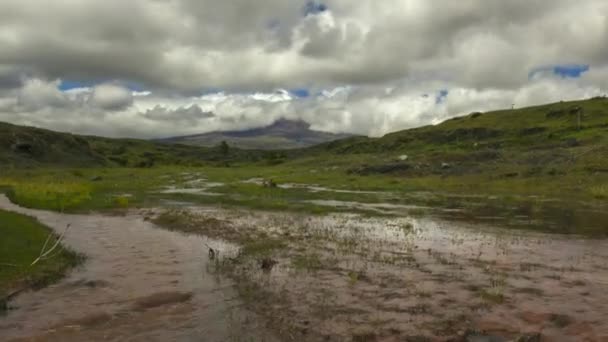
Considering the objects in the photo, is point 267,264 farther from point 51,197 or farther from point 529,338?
point 51,197

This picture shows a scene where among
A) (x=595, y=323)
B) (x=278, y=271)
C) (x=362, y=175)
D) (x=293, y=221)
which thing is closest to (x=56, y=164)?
(x=362, y=175)

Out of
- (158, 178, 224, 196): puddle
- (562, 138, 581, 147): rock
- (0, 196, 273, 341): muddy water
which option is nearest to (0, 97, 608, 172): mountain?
(562, 138, 581, 147): rock

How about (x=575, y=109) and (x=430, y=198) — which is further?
(x=575, y=109)

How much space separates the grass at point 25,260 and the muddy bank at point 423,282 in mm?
7660

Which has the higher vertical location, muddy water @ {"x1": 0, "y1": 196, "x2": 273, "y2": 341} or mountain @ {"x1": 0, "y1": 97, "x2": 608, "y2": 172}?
mountain @ {"x1": 0, "y1": 97, "x2": 608, "y2": 172}

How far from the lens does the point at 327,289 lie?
64.9ft

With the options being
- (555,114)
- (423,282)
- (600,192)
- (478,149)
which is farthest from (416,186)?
(555,114)

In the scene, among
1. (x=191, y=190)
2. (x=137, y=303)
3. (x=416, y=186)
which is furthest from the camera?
(x=416, y=186)

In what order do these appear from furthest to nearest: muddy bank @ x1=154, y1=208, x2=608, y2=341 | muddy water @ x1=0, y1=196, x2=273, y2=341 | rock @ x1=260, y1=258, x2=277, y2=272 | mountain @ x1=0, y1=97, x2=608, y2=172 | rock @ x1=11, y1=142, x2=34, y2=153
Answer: rock @ x1=11, y1=142, x2=34, y2=153 → mountain @ x1=0, y1=97, x2=608, y2=172 → rock @ x1=260, y1=258, x2=277, y2=272 → muddy bank @ x1=154, y1=208, x2=608, y2=341 → muddy water @ x1=0, y1=196, x2=273, y2=341

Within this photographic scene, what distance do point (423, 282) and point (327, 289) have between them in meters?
4.21

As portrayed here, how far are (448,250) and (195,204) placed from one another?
32.5 m

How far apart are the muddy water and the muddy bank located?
1470mm

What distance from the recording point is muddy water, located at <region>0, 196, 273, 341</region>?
50.4ft

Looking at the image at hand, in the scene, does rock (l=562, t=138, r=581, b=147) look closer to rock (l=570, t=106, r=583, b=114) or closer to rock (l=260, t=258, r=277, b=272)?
rock (l=570, t=106, r=583, b=114)
